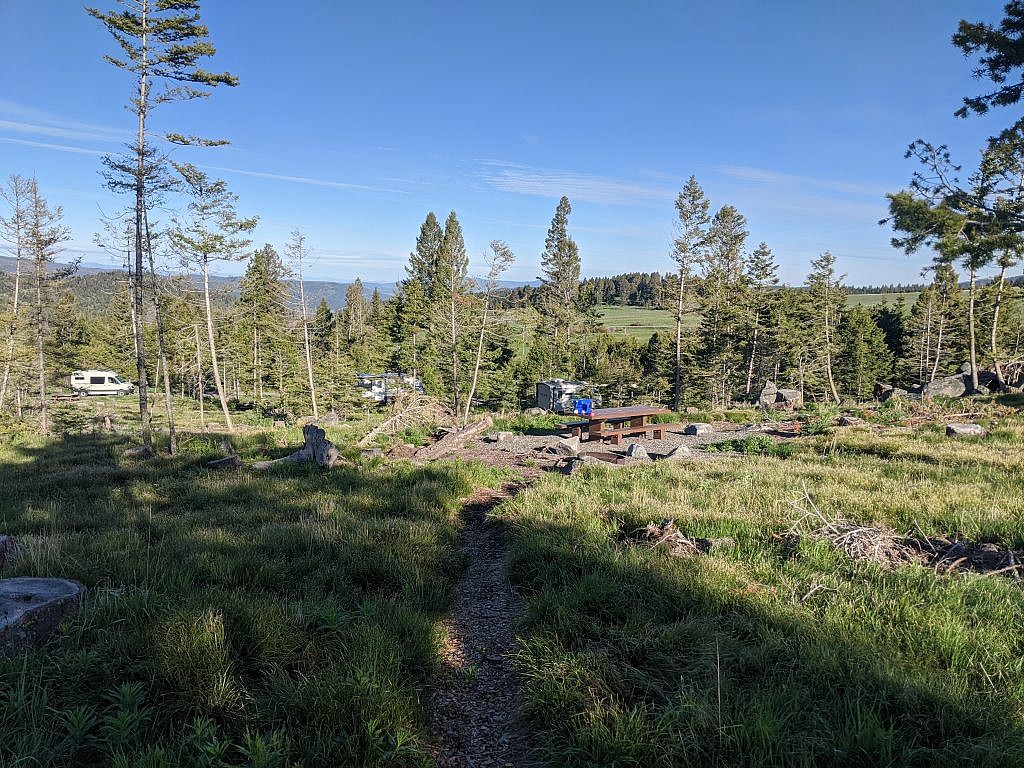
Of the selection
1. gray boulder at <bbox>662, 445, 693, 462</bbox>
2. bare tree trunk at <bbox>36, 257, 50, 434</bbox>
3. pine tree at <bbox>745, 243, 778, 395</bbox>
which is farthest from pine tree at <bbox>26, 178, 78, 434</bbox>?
pine tree at <bbox>745, 243, 778, 395</bbox>

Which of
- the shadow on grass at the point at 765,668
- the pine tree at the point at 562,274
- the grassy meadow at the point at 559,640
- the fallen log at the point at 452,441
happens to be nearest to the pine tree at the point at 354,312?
the pine tree at the point at 562,274

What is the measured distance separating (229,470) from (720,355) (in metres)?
38.4

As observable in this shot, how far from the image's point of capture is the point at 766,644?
342 cm

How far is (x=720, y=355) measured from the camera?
40.8 metres

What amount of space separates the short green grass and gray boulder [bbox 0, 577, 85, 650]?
3.42 m

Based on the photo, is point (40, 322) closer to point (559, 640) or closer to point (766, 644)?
point (559, 640)

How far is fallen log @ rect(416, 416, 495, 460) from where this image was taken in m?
13.0

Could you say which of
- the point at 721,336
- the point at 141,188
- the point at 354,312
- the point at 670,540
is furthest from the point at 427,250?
the point at 670,540

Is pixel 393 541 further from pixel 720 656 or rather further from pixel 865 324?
pixel 865 324

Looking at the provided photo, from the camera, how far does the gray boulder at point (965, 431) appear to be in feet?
39.6

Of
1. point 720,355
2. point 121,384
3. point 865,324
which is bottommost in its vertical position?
point 121,384

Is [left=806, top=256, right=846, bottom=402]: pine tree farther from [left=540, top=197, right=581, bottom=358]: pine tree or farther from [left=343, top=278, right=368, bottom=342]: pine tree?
[left=343, top=278, right=368, bottom=342]: pine tree

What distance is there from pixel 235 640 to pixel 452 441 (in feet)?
35.5

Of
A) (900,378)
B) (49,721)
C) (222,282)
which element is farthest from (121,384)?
(900,378)
